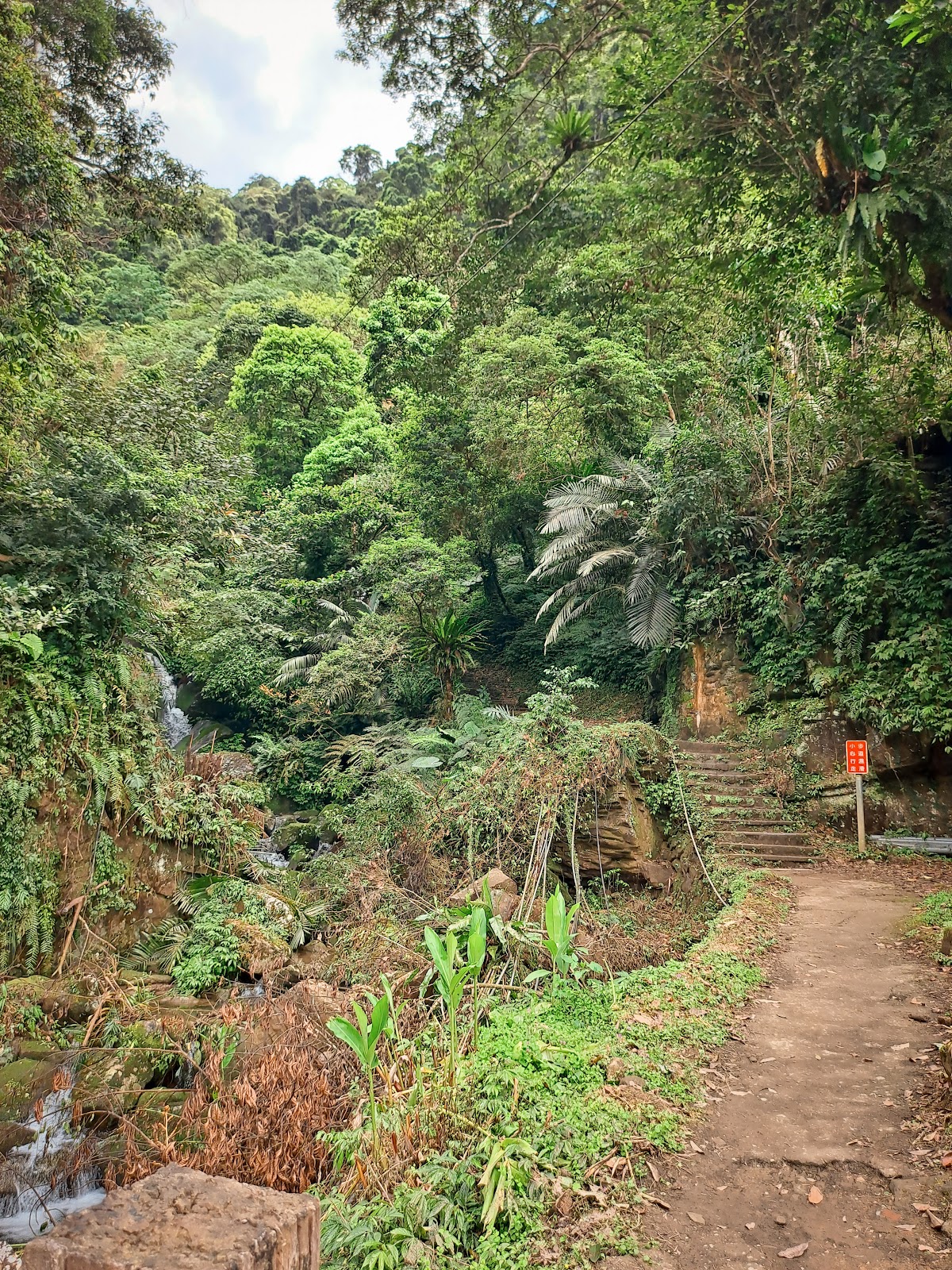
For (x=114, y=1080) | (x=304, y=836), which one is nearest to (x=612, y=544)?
(x=304, y=836)

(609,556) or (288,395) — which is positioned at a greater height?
(288,395)

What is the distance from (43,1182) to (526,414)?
13.9 m

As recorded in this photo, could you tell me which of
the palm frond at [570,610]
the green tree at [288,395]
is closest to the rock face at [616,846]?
the palm frond at [570,610]

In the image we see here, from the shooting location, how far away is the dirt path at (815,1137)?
280 centimetres

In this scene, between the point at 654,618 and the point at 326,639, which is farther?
the point at 326,639

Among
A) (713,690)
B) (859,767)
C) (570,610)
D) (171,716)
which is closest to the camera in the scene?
(859,767)

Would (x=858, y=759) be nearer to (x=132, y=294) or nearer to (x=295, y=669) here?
(x=295, y=669)

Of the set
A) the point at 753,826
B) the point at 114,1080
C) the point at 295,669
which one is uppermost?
the point at 295,669

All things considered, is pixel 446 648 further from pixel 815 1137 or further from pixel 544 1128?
pixel 815 1137

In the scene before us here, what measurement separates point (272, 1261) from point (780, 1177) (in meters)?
2.41

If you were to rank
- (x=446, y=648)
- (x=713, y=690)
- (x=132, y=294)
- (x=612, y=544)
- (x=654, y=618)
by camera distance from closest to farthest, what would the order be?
1. (x=713, y=690)
2. (x=654, y=618)
3. (x=612, y=544)
4. (x=446, y=648)
5. (x=132, y=294)

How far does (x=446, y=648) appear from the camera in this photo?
16.5m

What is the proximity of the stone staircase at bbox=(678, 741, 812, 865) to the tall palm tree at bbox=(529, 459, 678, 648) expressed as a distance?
119 inches

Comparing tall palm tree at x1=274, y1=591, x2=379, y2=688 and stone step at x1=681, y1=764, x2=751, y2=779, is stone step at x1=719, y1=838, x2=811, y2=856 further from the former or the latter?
tall palm tree at x1=274, y1=591, x2=379, y2=688
